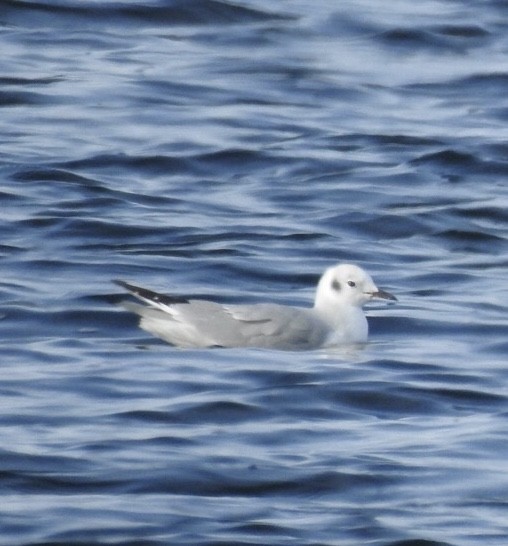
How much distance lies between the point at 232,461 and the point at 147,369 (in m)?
1.80

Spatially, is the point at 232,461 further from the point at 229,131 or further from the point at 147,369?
the point at 229,131

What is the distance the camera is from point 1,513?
8055 mm

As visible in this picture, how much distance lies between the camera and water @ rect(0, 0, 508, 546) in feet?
27.7

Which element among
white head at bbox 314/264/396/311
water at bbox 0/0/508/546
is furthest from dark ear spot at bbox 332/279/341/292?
water at bbox 0/0/508/546

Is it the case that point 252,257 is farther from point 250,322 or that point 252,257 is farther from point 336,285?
point 250,322

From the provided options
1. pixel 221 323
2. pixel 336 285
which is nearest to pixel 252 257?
pixel 336 285

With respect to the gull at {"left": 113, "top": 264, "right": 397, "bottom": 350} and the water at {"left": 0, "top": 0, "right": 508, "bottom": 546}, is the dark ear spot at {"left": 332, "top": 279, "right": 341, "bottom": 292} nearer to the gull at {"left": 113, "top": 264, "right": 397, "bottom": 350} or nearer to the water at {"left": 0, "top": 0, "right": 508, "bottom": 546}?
the gull at {"left": 113, "top": 264, "right": 397, "bottom": 350}

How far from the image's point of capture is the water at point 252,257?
8.45 m

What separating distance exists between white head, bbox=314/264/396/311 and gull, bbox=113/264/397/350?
1 cm

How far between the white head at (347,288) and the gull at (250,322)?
11 mm

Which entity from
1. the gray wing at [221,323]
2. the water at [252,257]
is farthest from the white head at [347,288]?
the gray wing at [221,323]

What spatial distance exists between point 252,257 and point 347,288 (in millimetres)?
1975

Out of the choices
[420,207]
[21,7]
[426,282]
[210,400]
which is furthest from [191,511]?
[21,7]

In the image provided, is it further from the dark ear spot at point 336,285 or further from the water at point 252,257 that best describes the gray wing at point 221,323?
the dark ear spot at point 336,285
